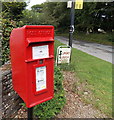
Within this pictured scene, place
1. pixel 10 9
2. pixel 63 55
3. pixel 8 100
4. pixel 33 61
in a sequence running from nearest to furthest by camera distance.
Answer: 1. pixel 33 61
2. pixel 8 100
3. pixel 63 55
4. pixel 10 9

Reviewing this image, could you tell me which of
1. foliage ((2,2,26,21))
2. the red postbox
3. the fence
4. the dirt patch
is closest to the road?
the dirt patch

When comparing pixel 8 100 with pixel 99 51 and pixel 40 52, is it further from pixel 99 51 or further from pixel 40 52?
pixel 99 51

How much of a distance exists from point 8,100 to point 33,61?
1105 mm

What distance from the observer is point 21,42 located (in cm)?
130

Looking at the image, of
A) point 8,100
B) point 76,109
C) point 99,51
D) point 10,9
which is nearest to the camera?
point 8,100

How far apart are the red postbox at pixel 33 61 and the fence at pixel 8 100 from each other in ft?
2.04

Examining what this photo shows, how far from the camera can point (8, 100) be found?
200 centimetres

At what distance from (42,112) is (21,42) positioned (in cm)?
130

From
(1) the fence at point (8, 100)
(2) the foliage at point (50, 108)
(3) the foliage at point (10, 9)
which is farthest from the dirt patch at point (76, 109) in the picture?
(3) the foliage at point (10, 9)

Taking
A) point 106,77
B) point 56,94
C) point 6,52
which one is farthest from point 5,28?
point 106,77

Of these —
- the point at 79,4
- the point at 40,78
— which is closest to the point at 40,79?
the point at 40,78

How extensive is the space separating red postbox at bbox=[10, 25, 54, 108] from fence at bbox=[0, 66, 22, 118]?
0.62m

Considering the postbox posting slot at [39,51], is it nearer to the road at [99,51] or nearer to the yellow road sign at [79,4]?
the yellow road sign at [79,4]

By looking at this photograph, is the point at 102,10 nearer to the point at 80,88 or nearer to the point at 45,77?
the point at 80,88
